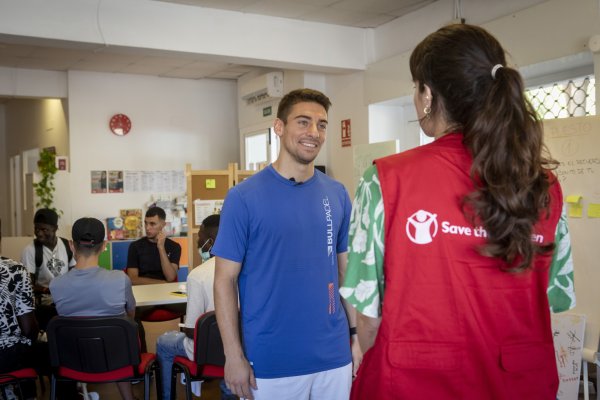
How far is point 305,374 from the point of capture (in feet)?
6.21

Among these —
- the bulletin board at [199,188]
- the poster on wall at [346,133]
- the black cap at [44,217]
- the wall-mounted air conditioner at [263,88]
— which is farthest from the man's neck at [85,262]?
the wall-mounted air conditioner at [263,88]

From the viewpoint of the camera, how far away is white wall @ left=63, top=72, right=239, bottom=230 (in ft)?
25.1

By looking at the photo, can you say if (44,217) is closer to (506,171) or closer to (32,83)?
(32,83)

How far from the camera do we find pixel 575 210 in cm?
349

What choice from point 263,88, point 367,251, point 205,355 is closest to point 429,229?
point 367,251

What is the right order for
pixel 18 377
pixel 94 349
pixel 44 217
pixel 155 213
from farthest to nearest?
pixel 155 213 < pixel 44 217 < pixel 18 377 < pixel 94 349

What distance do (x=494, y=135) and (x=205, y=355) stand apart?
230 cm

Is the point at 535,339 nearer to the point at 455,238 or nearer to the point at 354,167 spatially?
the point at 455,238

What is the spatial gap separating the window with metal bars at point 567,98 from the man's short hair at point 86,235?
9.24ft

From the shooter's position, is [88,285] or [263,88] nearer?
[88,285]

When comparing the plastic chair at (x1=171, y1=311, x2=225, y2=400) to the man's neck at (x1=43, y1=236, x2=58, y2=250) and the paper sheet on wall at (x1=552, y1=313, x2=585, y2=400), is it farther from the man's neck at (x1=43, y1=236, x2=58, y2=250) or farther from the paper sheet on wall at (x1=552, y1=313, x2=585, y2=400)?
the man's neck at (x1=43, y1=236, x2=58, y2=250)

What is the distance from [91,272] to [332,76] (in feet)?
13.1

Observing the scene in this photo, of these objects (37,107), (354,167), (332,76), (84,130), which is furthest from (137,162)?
(354,167)

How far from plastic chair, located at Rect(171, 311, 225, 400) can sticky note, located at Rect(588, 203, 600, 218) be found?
2.18 m
